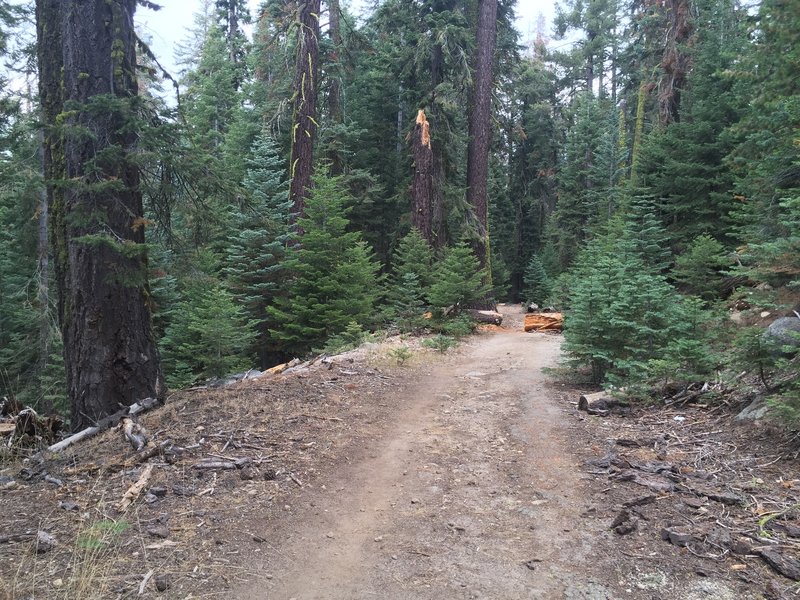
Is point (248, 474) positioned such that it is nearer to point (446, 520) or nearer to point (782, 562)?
point (446, 520)

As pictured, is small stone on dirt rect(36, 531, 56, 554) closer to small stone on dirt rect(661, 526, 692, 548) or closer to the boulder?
small stone on dirt rect(661, 526, 692, 548)

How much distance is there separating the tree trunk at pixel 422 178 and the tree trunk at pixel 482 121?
1421mm

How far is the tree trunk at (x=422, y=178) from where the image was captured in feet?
54.4

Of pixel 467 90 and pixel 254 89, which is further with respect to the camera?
pixel 254 89

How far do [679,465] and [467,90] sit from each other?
53.3 feet

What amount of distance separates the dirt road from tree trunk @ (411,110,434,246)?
35.5 feet

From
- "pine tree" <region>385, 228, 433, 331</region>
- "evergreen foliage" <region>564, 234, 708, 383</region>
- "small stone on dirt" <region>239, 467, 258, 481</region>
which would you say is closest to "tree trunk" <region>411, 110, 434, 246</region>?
"pine tree" <region>385, 228, 433, 331</region>

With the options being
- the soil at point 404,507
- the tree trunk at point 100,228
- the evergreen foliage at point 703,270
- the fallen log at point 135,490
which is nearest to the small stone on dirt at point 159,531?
the soil at point 404,507

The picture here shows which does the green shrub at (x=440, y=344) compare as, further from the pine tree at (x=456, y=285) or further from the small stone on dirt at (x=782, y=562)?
the small stone on dirt at (x=782, y=562)

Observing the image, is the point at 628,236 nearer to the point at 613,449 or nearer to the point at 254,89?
the point at 613,449

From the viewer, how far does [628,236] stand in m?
14.3

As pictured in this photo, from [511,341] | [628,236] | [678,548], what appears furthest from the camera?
[628,236]

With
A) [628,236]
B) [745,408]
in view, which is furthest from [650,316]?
[628,236]

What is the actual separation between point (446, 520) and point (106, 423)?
145 inches
